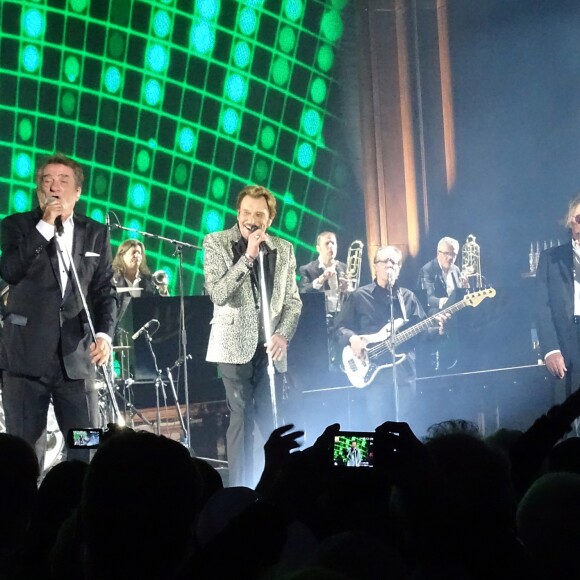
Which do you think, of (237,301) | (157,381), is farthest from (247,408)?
(157,381)

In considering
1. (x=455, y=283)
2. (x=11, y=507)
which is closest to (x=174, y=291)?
(x=455, y=283)

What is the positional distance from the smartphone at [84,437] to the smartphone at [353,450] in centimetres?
104

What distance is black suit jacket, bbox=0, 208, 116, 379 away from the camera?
4.20 m

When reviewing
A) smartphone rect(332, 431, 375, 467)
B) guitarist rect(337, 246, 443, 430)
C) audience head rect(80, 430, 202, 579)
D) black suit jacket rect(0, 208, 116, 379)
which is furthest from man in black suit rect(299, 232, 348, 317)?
audience head rect(80, 430, 202, 579)

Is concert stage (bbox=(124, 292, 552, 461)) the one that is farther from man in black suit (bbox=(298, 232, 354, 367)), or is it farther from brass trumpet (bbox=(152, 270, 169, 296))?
brass trumpet (bbox=(152, 270, 169, 296))

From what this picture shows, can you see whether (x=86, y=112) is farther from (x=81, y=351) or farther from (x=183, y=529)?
(x=183, y=529)

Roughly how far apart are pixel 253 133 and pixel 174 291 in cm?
168

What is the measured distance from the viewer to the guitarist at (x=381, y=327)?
7.72 m

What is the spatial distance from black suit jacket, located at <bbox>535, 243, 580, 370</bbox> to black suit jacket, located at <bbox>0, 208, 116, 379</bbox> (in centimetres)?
318

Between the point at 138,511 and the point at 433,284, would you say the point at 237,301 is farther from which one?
the point at 138,511

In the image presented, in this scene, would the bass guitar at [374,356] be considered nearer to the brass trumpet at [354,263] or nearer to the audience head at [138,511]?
the brass trumpet at [354,263]

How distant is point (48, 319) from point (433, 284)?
16.2ft

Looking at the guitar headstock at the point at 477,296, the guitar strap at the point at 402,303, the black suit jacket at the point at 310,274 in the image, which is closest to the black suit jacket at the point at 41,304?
the guitar strap at the point at 402,303

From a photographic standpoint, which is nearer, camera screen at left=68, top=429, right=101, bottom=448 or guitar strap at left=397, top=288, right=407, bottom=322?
camera screen at left=68, top=429, right=101, bottom=448
